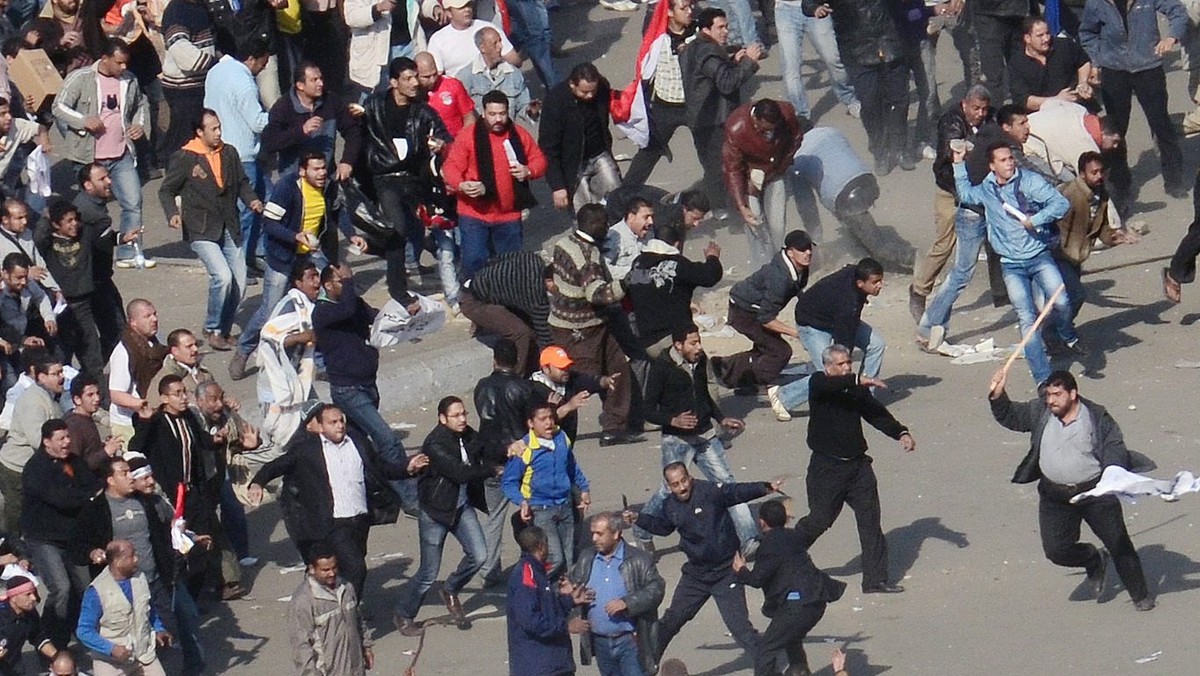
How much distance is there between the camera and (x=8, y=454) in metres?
12.9

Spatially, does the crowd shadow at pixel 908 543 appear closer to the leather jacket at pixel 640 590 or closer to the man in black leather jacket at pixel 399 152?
the leather jacket at pixel 640 590

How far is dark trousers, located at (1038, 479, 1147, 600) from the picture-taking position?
1140 centimetres

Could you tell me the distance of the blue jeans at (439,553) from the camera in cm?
1255

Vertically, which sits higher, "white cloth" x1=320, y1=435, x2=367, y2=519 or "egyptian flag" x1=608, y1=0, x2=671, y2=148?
"egyptian flag" x1=608, y1=0, x2=671, y2=148

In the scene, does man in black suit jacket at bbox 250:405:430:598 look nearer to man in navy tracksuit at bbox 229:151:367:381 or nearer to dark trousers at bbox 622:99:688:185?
man in navy tracksuit at bbox 229:151:367:381

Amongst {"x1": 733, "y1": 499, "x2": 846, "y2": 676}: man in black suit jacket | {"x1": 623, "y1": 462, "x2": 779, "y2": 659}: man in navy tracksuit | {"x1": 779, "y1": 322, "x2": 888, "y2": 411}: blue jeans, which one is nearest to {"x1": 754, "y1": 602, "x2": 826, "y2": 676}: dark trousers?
{"x1": 733, "y1": 499, "x2": 846, "y2": 676}: man in black suit jacket

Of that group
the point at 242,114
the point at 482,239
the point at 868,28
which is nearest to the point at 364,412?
the point at 482,239

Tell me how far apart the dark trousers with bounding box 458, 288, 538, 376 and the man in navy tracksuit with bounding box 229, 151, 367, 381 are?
1138mm

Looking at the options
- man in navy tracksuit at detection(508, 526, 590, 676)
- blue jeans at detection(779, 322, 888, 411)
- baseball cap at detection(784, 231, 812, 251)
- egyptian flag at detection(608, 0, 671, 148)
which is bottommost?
blue jeans at detection(779, 322, 888, 411)

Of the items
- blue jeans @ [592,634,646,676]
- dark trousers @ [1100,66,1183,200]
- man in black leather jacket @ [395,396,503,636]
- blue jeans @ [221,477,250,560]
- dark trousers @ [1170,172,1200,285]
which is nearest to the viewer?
blue jeans @ [592,634,646,676]

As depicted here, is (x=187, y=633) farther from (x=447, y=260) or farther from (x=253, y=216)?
(x=253, y=216)

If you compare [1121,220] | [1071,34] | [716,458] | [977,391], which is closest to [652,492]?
[716,458]

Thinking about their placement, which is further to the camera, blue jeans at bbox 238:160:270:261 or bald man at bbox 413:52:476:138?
bald man at bbox 413:52:476:138

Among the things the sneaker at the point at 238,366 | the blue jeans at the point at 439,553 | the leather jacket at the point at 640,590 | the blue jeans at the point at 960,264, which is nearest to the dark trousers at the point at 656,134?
the blue jeans at the point at 960,264
